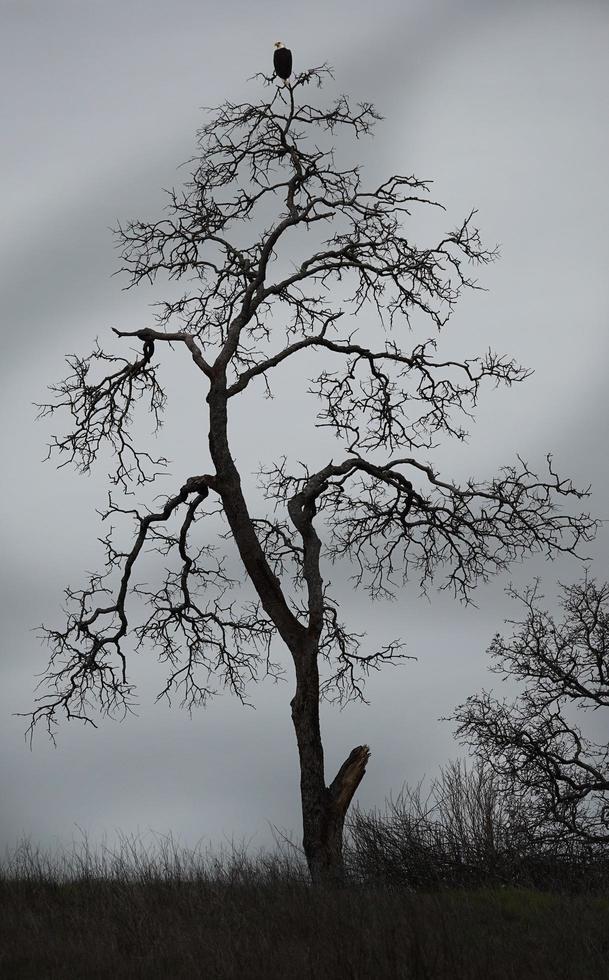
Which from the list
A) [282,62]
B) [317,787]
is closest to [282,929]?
[317,787]

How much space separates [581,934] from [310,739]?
4.02m

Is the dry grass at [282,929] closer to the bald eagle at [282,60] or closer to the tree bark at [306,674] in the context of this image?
the tree bark at [306,674]

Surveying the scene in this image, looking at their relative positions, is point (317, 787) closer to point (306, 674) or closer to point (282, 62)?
point (306, 674)

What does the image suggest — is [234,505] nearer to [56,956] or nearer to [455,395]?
[455,395]

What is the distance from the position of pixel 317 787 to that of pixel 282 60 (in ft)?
29.0

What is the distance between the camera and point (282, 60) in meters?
14.0

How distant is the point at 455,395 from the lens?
14.9 meters

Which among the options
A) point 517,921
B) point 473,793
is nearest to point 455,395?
point 473,793

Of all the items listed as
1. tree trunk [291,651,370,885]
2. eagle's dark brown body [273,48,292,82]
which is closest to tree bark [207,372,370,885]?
tree trunk [291,651,370,885]

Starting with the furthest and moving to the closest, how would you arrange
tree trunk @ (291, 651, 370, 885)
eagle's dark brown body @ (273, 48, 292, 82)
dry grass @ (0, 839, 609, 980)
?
1. eagle's dark brown body @ (273, 48, 292, 82)
2. tree trunk @ (291, 651, 370, 885)
3. dry grass @ (0, 839, 609, 980)

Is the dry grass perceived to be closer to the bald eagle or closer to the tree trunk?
the tree trunk

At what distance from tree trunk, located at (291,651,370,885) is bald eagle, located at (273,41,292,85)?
7.24m

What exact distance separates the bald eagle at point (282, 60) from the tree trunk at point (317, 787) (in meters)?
7.24

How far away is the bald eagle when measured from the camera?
1393 centimetres
